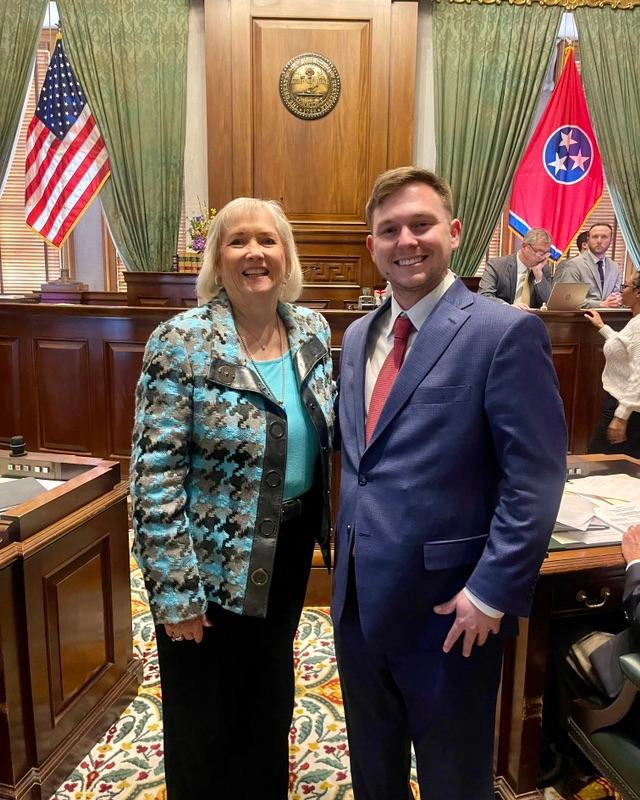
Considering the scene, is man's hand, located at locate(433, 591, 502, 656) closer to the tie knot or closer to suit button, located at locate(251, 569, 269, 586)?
suit button, located at locate(251, 569, 269, 586)

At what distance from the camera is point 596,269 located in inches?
220

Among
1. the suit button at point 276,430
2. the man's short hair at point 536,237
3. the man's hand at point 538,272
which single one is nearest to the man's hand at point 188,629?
the suit button at point 276,430

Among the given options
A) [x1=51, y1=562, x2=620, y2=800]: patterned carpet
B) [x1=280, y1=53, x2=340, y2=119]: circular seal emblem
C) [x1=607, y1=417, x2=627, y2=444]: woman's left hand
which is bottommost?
[x1=51, y1=562, x2=620, y2=800]: patterned carpet

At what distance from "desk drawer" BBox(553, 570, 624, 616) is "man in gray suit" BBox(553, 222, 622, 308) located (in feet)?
14.5

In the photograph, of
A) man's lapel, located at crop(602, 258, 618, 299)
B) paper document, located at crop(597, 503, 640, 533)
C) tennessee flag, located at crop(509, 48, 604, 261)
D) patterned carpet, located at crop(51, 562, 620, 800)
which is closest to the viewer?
paper document, located at crop(597, 503, 640, 533)

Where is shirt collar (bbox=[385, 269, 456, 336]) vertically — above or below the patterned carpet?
above

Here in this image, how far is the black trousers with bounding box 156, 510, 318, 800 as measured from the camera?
54.9 inches

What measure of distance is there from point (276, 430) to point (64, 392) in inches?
138

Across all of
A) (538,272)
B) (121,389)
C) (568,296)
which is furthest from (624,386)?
(121,389)

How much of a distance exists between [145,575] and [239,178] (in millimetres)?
5238

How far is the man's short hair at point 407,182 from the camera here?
4.01ft

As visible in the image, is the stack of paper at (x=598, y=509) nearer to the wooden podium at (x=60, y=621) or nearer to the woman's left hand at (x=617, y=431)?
the wooden podium at (x=60, y=621)

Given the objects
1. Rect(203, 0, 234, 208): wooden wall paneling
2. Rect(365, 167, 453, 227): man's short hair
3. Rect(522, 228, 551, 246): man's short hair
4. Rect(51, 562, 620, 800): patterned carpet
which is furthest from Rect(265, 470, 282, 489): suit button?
Rect(203, 0, 234, 208): wooden wall paneling

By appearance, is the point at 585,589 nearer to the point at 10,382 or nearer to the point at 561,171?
the point at 10,382
